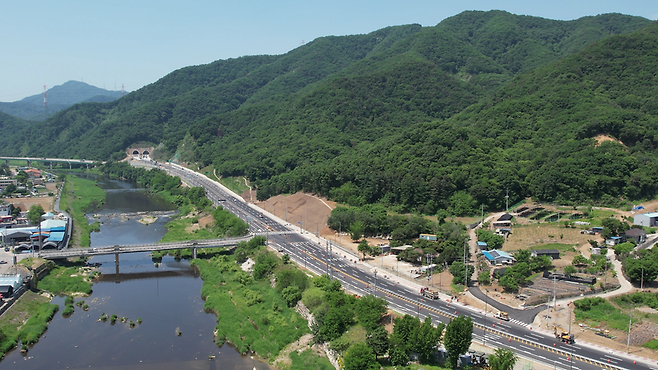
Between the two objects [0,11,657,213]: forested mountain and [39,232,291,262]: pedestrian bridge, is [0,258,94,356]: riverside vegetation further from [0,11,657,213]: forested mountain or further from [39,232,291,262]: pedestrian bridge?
[0,11,657,213]: forested mountain

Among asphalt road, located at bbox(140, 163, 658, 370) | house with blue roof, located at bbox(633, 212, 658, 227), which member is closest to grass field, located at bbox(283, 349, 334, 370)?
asphalt road, located at bbox(140, 163, 658, 370)

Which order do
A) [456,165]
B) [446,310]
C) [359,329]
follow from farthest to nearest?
[456,165], [446,310], [359,329]

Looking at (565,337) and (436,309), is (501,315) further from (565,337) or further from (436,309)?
(565,337)

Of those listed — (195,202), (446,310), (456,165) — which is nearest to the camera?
(446,310)

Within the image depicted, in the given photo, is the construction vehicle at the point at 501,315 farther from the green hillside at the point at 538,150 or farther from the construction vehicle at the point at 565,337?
the green hillside at the point at 538,150

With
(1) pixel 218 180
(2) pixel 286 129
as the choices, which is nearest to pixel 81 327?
(1) pixel 218 180

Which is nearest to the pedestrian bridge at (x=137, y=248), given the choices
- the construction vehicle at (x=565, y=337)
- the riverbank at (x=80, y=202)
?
the riverbank at (x=80, y=202)

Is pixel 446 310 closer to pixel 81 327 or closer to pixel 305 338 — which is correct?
pixel 305 338
